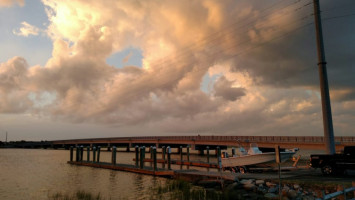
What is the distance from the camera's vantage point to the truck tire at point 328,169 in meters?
20.8

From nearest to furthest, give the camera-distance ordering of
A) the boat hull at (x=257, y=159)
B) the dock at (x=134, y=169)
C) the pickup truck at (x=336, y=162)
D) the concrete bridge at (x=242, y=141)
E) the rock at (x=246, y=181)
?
1. the rock at (x=246, y=181)
2. the pickup truck at (x=336, y=162)
3. the boat hull at (x=257, y=159)
4. the dock at (x=134, y=169)
5. the concrete bridge at (x=242, y=141)

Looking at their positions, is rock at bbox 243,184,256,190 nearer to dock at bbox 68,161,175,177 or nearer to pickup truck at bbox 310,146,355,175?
pickup truck at bbox 310,146,355,175

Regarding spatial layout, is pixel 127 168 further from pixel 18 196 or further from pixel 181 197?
pixel 181 197

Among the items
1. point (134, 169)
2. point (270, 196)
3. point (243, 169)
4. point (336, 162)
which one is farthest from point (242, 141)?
point (270, 196)

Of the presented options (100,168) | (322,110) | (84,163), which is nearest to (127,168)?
(100,168)

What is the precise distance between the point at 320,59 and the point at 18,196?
30.4m

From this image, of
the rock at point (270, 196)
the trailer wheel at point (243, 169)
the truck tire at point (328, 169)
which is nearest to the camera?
the rock at point (270, 196)

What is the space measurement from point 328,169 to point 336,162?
82 centimetres

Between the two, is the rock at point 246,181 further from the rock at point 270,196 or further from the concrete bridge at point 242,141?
the concrete bridge at point 242,141

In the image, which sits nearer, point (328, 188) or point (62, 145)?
point (328, 188)

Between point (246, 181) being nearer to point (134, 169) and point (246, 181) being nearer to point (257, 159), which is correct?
point (257, 159)

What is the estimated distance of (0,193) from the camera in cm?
2433

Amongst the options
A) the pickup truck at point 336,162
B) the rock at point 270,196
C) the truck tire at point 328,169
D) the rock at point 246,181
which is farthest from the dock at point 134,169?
the truck tire at point 328,169

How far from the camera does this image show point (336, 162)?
2077cm
